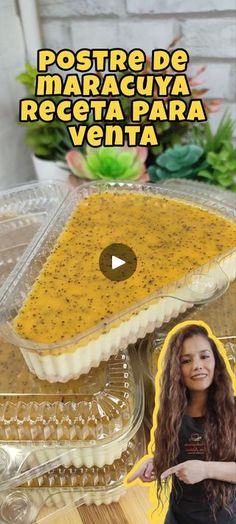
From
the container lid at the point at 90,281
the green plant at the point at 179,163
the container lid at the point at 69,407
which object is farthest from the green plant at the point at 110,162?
the container lid at the point at 69,407

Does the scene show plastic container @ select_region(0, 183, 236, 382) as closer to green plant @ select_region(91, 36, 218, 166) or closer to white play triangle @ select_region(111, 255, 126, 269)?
white play triangle @ select_region(111, 255, 126, 269)

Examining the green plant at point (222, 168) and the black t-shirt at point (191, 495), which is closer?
the black t-shirt at point (191, 495)

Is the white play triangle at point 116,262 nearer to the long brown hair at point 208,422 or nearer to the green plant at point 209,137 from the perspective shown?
the long brown hair at point 208,422

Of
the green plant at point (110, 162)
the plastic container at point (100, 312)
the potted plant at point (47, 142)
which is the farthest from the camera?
the potted plant at point (47, 142)

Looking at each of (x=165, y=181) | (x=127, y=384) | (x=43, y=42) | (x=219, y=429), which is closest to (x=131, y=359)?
(x=127, y=384)

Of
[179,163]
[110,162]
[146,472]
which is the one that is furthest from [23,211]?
[146,472]

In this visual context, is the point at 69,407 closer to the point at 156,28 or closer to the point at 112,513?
the point at 112,513

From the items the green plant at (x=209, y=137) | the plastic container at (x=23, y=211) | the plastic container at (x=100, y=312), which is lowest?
the plastic container at (x=100, y=312)
